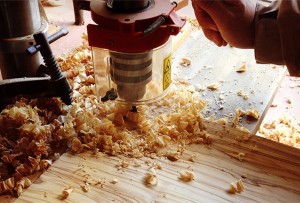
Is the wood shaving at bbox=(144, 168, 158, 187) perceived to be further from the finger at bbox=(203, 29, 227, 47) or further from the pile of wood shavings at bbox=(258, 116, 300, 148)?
the pile of wood shavings at bbox=(258, 116, 300, 148)

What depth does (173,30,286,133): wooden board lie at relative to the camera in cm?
101

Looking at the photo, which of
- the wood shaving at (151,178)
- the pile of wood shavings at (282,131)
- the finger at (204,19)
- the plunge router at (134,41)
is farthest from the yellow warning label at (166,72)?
the pile of wood shavings at (282,131)

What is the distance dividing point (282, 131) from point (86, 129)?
760 mm

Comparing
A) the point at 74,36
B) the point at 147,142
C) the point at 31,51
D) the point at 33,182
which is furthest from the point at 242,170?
the point at 74,36

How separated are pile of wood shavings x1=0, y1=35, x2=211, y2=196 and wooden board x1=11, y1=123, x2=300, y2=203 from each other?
1.4 inches

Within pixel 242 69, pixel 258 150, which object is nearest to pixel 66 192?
pixel 258 150

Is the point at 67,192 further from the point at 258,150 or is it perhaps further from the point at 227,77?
the point at 227,77

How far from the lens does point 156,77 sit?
3.03 feet

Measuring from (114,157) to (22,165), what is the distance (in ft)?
0.65

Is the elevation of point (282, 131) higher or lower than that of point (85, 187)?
lower

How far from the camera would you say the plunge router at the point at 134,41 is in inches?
29.8

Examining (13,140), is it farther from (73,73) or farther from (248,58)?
(248,58)

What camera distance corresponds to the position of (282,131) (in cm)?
131

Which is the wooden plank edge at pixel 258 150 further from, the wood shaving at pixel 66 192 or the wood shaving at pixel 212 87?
the wood shaving at pixel 66 192
